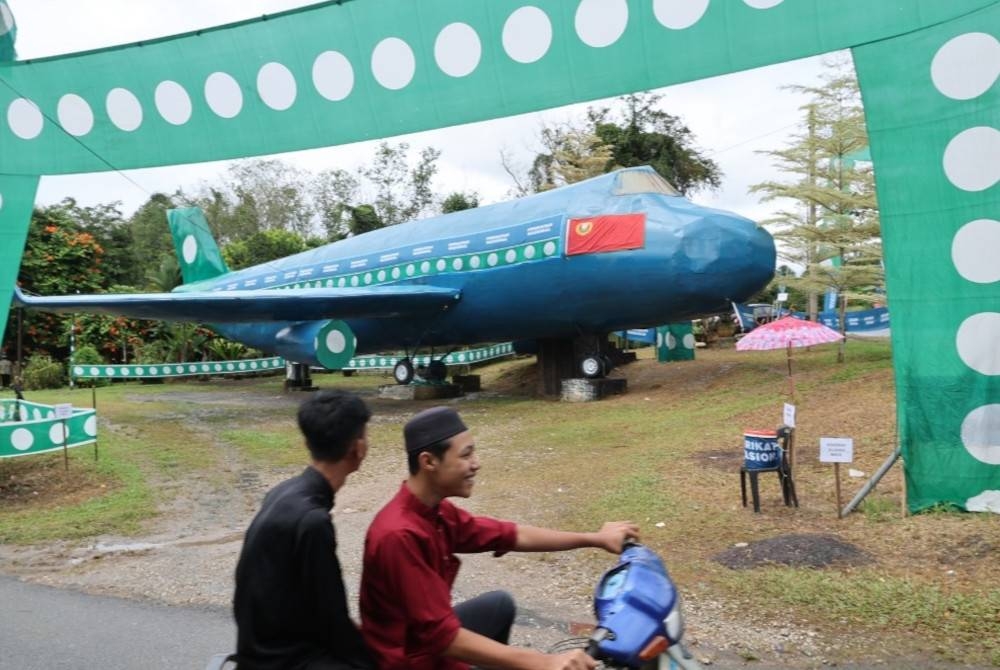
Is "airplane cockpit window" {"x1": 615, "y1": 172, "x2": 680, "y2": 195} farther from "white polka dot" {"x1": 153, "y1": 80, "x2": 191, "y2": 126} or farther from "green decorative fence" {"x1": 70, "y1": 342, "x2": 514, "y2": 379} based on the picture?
"green decorative fence" {"x1": 70, "y1": 342, "x2": 514, "y2": 379}

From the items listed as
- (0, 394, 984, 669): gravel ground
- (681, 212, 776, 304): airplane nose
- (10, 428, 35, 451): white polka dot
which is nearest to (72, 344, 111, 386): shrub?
(10, 428, 35, 451): white polka dot

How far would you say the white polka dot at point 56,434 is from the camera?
31.1ft

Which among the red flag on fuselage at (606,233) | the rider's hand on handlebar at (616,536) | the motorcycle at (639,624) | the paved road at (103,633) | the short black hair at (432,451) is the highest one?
the red flag on fuselage at (606,233)

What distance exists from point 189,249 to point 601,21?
19.6 m

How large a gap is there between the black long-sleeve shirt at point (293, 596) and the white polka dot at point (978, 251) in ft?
20.6

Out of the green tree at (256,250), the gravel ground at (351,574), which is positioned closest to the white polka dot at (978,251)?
the gravel ground at (351,574)

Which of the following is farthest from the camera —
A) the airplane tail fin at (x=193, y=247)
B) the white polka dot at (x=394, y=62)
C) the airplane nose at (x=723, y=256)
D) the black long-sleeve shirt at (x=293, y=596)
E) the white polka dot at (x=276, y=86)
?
the airplane tail fin at (x=193, y=247)

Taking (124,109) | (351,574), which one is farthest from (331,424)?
(124,109)

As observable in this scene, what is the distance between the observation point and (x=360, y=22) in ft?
26.3

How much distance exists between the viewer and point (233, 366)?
1137 inches

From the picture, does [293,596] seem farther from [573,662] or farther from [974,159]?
[974,159]

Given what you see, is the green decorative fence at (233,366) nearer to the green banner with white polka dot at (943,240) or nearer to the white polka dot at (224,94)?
the white polka dot at (224,94)

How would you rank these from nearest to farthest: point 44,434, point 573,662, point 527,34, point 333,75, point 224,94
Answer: point 573,662
point 527,34
point 333,75
point 224,94
point 44,434

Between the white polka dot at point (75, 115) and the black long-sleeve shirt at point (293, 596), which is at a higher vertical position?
the white polka dot at point (75, 115)
